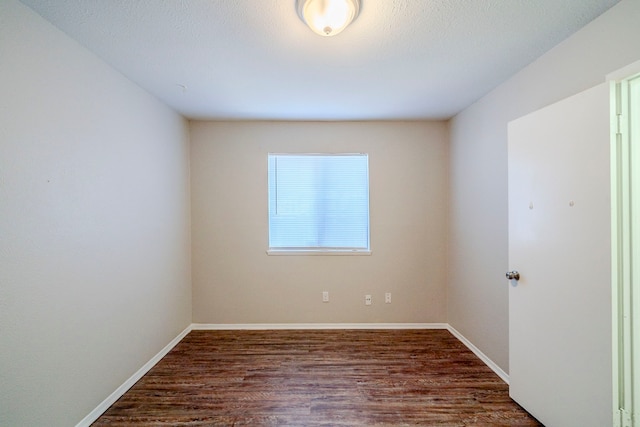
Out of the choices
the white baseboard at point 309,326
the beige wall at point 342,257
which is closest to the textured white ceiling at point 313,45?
the beige wall at point 342,257

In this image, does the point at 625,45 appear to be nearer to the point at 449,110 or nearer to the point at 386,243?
the point at 449,110

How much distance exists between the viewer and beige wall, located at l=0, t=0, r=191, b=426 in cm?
133

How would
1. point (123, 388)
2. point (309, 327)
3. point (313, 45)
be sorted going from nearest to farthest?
point (313, 45) → point (123, 388) → point (309, 327)

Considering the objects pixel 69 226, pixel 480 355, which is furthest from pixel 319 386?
pixel 69 226

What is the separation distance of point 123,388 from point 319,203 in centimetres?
243

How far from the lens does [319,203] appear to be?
327 centimetres

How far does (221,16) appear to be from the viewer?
56.2 inches

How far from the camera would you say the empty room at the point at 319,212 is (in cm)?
137

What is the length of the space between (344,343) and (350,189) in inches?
68.5

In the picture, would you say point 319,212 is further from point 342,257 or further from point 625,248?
point 625,248

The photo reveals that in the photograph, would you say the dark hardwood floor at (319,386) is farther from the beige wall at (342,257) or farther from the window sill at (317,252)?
the window sill at (317,252)

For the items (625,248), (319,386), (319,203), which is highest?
(319,203)

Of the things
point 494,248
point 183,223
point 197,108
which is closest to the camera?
point 494,248

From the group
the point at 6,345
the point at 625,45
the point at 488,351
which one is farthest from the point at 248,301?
the point at 625,45
